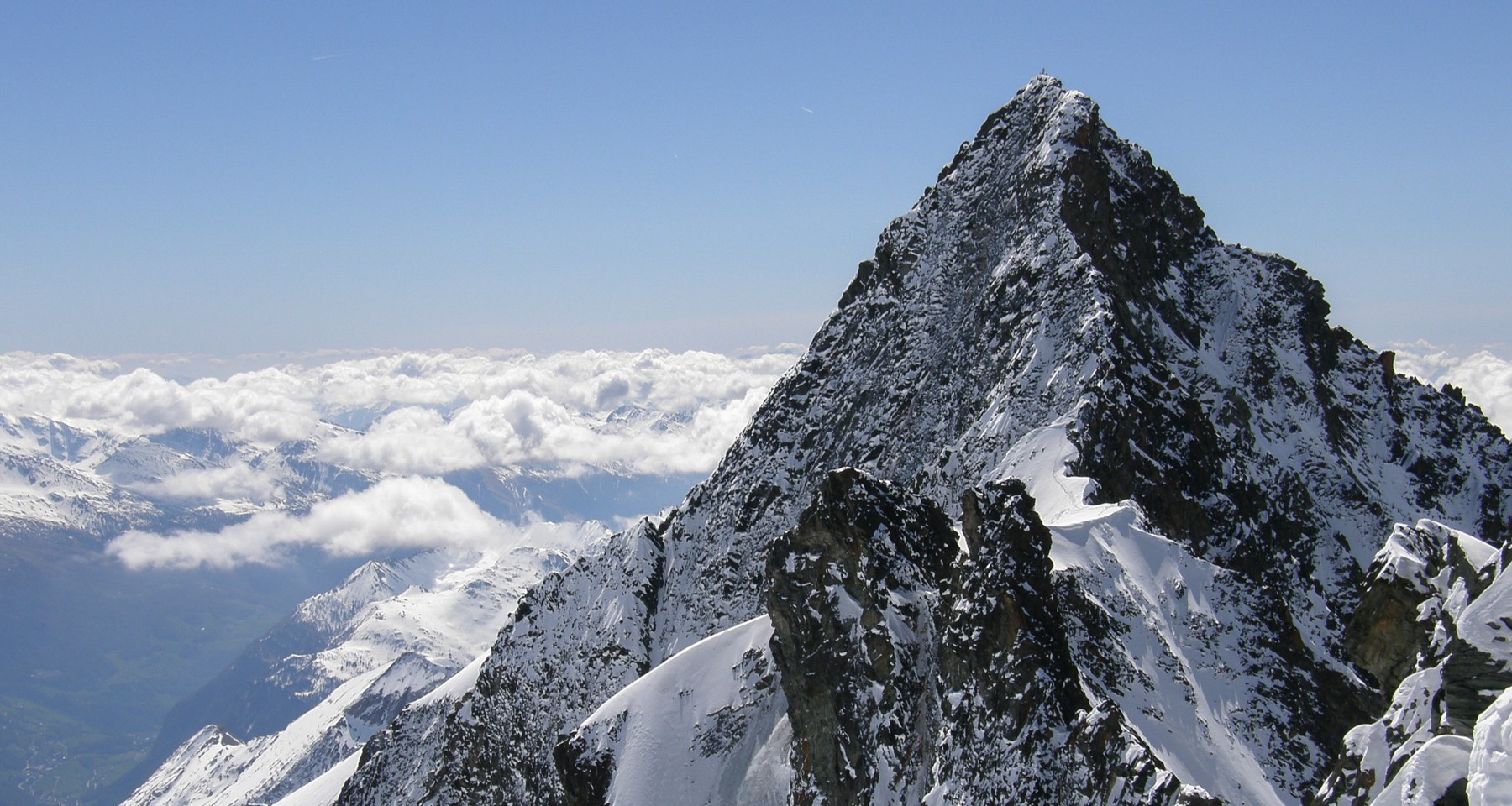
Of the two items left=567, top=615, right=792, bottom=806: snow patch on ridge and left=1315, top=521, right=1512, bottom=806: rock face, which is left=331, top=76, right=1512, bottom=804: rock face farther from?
left=1315, top=521, right=1512, bottom=806: rock face

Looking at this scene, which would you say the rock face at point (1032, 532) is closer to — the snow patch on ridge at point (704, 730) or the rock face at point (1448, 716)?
the snow patch on ridge at point (704, 730)

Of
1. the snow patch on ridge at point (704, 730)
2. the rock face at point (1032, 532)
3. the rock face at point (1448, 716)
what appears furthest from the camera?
the snow patch on ridge at point (704, 730)

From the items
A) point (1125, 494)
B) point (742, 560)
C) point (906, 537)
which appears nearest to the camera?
point (906, 537)

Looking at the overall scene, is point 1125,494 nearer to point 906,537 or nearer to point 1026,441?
point 1026,441

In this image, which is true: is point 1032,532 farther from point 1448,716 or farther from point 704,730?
point 704,730

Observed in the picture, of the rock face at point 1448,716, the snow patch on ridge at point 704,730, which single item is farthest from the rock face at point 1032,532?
the rock face at point 1448,716

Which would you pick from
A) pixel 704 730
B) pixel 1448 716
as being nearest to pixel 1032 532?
pixel 1448 716

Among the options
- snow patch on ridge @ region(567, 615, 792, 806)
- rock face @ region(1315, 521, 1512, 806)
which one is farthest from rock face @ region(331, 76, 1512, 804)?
rock face @ region(1315, 521, 1512, 806)

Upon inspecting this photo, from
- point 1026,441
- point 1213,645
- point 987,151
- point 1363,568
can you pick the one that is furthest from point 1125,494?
point 987,151
